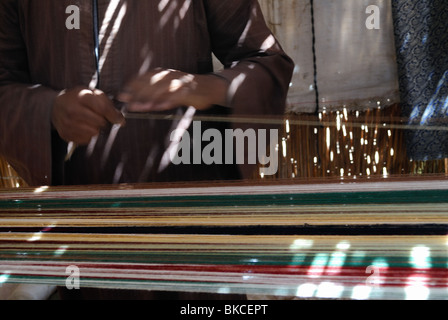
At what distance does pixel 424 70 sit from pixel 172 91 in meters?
0.56

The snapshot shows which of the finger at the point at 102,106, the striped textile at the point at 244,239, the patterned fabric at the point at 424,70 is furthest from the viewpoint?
the finger at the point at 102,106

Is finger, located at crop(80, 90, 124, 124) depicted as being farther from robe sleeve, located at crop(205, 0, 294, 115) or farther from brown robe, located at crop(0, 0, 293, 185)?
robe sleeve, located at crop(205, 0, 294, 115)

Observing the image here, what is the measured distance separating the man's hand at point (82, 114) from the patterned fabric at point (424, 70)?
0.65 metres

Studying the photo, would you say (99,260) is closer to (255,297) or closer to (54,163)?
(54,163)

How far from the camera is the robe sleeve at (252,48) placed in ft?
3.09

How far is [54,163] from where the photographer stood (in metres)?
1.00

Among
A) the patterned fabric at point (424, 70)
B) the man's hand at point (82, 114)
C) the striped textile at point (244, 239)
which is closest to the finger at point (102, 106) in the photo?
the man's hand at point (82, 114)

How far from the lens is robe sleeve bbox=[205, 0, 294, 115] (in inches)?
37.1

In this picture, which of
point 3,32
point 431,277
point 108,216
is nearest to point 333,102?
point 431,277

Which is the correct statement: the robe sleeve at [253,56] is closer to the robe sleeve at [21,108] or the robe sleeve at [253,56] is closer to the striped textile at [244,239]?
the striped textile at [244,239]

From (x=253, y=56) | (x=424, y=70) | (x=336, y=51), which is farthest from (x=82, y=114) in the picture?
(x=424, y=70)

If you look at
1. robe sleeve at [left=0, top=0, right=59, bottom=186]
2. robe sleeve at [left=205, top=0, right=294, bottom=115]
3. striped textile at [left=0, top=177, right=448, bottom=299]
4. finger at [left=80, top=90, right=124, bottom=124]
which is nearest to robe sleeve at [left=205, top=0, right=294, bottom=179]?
robe sleeve at [left=205, top=0, right=294, bottom=115]

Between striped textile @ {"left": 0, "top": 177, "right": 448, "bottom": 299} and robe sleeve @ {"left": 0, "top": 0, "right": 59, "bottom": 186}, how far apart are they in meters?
0.12

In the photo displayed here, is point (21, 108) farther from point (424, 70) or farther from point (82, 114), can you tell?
point (424, 70)
